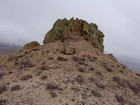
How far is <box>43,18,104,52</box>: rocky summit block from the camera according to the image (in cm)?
7174

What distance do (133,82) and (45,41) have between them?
23.3 m

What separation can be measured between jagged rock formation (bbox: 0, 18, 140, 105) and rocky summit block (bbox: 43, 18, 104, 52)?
5242mm

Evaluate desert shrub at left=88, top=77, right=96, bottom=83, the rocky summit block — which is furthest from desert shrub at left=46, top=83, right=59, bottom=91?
the rocky summit block

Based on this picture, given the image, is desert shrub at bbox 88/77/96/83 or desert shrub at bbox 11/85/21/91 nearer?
desert shrub at bbox 11/85/21/91

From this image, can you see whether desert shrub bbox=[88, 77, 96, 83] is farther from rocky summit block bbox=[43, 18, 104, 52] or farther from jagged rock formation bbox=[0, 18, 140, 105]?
rocky summit block bbox=[43, 18, 104, 52]

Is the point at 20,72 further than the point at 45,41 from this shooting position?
No

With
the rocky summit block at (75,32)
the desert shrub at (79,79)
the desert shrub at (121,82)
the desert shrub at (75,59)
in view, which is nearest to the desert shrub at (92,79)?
the desert shrub at (79,79)

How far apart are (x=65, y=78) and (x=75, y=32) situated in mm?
25166

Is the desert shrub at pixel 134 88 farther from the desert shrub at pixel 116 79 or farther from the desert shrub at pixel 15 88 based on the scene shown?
the desert shrub at pixel 15 88

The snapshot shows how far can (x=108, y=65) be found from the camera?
195ft

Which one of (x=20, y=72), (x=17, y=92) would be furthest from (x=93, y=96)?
(x=20, y=72)

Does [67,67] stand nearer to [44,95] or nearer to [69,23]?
[44,95]

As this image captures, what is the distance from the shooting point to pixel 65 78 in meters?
49.1

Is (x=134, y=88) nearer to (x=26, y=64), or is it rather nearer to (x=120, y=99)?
(x=120, y=99)
